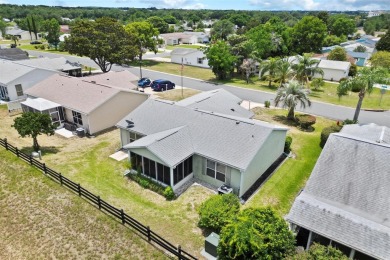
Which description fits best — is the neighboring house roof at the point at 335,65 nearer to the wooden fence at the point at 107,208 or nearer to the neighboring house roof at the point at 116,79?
the neighboring house roof at the point at 116,79

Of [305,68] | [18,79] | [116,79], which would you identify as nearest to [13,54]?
[18,79]

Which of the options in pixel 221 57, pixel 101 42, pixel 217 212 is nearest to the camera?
pixel 217 212

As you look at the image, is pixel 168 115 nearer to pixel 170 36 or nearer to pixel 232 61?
pixel 232 61

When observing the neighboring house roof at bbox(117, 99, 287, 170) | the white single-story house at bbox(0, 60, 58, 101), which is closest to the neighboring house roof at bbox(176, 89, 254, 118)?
the neighboring house roof at bbox(117, 99, 287, 170)

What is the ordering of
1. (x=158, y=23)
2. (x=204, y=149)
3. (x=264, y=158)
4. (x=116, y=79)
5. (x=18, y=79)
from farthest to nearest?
(x=158, y=23) < (x=116, y=79) < (x=18, y=79) < (x=264, y=158) < (x=204, y=149)

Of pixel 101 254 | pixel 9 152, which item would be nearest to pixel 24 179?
pixel 9 152

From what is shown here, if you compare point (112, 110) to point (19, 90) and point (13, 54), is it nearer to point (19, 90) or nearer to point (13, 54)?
point (19, 90)

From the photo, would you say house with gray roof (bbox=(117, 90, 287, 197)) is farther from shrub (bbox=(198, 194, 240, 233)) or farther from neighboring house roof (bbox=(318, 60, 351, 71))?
neighboring house roof (bbox=(318, 60, 351, 71))
